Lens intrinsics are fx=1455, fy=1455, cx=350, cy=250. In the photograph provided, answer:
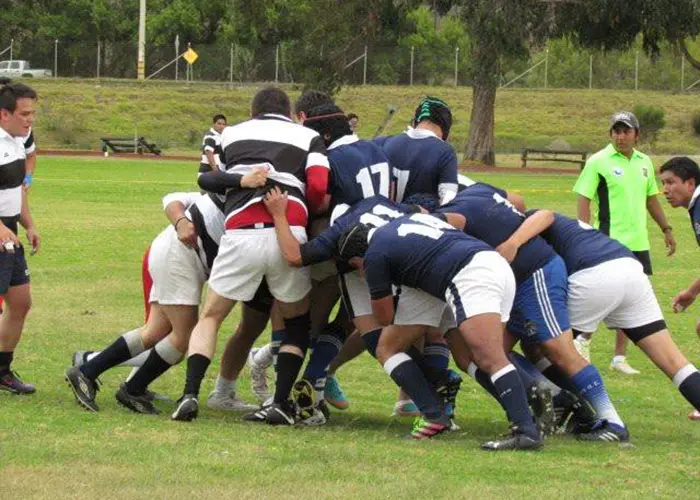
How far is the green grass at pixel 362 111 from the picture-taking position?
208 ft

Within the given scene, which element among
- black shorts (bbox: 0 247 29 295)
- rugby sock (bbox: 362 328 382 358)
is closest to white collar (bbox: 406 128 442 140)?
rugby sock (bbox: 362 328 382 358)

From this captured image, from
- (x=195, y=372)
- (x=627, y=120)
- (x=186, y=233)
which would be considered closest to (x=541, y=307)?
(x=195, y=372)

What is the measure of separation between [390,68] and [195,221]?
237ft

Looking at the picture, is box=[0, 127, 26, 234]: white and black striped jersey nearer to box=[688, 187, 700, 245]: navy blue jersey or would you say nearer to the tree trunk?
box=[688, 187, 700, 245]: navy blue jersey

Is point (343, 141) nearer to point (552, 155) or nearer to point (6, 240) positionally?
point (6, 240)

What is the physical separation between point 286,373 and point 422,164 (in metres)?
1.57

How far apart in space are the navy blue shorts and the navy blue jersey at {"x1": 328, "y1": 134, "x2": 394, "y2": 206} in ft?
3.44

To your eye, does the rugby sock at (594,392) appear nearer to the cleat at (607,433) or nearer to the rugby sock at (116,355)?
the cleat at (607,433)

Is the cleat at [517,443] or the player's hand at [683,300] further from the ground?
the player's hand at [683,300]

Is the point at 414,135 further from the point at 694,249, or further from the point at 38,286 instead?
the point at 694,249

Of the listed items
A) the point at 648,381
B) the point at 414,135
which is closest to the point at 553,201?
the point at 648,381

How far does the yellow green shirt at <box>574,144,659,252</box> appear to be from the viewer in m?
11.6

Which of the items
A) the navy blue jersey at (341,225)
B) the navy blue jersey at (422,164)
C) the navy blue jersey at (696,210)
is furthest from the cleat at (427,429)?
the navy blue jersey at (696,210)

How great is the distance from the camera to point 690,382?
8.52 m
